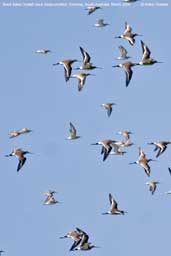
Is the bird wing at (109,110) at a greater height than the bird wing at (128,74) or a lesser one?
lesser

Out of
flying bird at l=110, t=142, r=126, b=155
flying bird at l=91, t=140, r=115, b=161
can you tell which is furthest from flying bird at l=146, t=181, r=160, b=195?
flying bird at l=91, t=140, r=115, b=161

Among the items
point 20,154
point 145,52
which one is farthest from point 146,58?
point 20,154

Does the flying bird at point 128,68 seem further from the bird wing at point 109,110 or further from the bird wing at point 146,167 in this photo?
the bird wing at point 109,110

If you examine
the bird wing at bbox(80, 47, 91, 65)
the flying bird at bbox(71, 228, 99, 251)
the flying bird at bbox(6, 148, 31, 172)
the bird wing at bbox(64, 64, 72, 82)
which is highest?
the bird wing at bbox(80, 47, 91, 65)

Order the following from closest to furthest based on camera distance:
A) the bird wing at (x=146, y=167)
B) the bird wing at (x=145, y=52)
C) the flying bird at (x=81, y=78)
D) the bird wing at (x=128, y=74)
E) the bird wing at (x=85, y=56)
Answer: the bird wing at (x=128, y=74)
the bird wing at (x=145, y=52)
the bird wing at (x=85, y=56)
the bird wing at (x=146, y=167)
the flying bird at (x=81, y=78)

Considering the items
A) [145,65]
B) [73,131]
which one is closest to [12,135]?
[73,131]

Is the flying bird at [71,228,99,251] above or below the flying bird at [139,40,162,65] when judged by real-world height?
below

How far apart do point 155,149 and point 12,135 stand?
6.68m

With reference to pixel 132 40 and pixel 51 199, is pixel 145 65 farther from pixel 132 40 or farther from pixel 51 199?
pixel 51 199

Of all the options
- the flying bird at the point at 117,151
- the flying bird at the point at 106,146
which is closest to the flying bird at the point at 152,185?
the flying bird at the point at 117,151

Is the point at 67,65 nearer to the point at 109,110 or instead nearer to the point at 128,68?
the point at 128,68

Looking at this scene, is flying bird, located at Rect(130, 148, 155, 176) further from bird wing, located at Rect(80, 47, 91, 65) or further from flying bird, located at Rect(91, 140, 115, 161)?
bird wing, located at Rect(80, 47, 91, 65)

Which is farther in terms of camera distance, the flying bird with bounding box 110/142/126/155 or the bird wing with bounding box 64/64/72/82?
the flying bird with bounding box 110/142/126/155

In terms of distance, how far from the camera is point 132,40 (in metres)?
80.4
